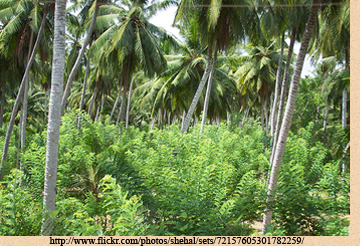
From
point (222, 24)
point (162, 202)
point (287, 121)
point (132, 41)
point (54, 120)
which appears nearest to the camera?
point (54, 120)

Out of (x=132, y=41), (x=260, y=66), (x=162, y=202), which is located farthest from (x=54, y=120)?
(x=260, y=66)

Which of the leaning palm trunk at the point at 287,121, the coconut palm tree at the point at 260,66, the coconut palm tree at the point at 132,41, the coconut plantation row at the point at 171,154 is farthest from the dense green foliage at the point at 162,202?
the coconut palm tree at the point at 260,66

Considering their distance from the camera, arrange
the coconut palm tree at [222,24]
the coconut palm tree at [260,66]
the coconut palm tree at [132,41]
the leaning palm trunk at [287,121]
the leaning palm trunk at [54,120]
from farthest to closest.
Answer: the coconut palm tree at [260,66]
the coconut palm tree at [132,41]
the coconut palm tree at [222,24]
the leaning palm trunk at [287,121]
the leaning palm trunk at [54,120]

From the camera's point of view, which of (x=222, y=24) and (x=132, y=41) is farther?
(x=132, y=41)

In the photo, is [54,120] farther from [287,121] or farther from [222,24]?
[222,24]

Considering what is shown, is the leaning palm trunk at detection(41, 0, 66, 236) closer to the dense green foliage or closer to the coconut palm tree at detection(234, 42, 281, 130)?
the dense green foliage

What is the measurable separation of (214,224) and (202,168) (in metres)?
1.87

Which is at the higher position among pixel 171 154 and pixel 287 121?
pixel 287 121

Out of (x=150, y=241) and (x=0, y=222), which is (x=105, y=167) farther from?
(x=150, y=241)

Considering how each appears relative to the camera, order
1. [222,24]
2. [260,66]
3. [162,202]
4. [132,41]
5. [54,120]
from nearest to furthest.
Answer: [54,120]
[162,202]
[222,24]
[132,41]
[260,66]

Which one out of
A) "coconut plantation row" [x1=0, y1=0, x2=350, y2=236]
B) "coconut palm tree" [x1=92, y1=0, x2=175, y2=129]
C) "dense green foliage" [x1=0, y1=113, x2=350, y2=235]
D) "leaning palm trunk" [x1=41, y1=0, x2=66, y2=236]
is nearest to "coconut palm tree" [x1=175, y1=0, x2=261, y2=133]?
"coconut plantation row" [x1=0, y1=0, x2=350, y2=236]

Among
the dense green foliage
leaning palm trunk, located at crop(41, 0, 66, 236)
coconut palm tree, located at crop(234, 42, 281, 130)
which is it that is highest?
coconut palm tree, located at crop(234, 42, 281, 130)

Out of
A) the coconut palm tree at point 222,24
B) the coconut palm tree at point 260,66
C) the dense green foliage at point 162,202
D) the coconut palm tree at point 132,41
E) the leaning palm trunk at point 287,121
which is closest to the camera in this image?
the dense green foliage at point 162,202

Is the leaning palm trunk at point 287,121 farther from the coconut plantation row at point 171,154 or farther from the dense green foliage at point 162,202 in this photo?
the dense green foliage at point 162,202
